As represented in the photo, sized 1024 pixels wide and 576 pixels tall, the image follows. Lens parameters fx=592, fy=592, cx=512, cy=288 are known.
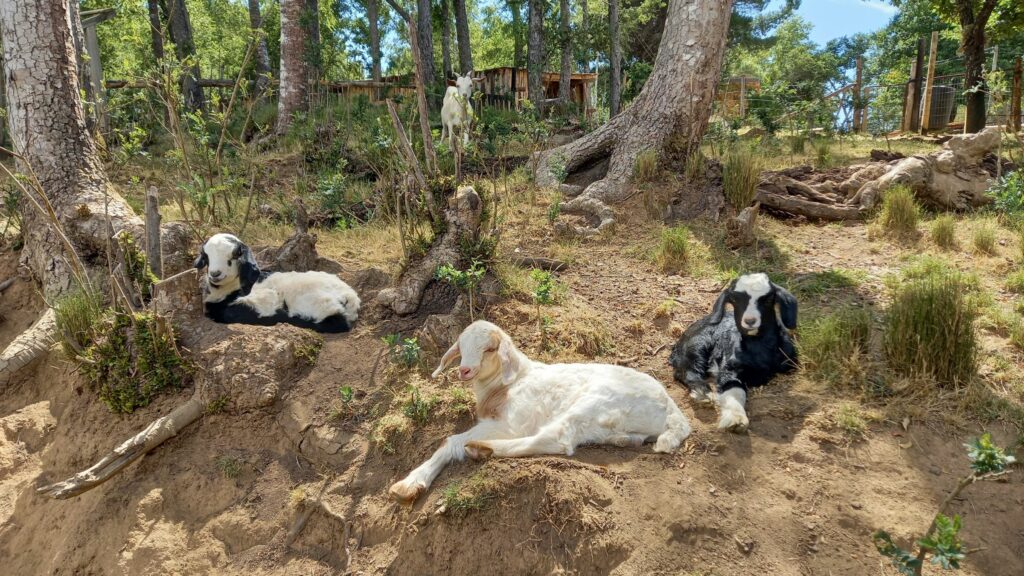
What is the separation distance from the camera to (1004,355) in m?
4.29

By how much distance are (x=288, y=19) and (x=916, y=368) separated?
1204cm

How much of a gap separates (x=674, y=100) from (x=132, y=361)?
287 inches

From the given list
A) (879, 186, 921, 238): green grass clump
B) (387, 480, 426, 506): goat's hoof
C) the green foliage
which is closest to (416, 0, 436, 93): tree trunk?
(879, 186, 921, 238): green grass clump

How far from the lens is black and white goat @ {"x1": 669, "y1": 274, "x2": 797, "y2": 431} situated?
3.97m

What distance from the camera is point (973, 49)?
560 inches

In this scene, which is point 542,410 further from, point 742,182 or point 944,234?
point 944,234

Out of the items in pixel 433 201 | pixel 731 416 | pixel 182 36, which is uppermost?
pixel 182 36

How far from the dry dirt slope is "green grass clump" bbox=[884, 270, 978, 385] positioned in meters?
0.42

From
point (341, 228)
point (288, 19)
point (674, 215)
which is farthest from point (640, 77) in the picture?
point (341, 228)

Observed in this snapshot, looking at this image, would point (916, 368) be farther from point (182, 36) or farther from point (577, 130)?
point (182, 36)

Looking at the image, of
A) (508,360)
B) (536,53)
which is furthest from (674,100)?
(536,53)

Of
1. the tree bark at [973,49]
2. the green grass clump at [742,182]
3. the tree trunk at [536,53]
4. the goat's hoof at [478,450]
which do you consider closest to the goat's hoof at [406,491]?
the goat's hoof at [478,450]

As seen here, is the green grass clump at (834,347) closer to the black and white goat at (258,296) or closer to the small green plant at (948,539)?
the small green plant at (948,539)

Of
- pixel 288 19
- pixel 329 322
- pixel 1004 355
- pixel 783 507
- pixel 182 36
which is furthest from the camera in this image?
pixel 182 36
